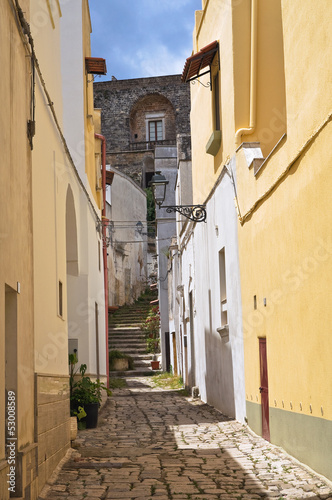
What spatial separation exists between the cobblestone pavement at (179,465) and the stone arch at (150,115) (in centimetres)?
3496

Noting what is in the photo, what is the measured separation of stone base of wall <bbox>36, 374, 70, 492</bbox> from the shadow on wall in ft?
12.5

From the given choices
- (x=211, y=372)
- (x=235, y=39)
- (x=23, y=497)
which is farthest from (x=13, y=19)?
(x=211, y=372)

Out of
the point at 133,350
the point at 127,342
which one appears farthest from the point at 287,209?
the point at 127,342

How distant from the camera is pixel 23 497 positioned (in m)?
5.77

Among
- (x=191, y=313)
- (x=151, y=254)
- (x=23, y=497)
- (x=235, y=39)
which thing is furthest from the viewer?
(x=151, y=254)

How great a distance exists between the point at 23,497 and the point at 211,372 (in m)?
9.05

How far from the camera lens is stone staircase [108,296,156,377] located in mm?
25234

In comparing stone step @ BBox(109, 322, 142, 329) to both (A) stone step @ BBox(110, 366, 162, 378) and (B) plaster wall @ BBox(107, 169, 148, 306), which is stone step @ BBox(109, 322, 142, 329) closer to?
(B) plaster wall @ BBox(107, 169, 148, 306)

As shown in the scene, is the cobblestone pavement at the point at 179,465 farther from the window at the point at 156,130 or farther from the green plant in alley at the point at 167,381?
the window at the point at 156,130

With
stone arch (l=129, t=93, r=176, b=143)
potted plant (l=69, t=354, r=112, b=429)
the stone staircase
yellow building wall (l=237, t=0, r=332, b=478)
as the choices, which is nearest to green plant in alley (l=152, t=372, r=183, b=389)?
the stone staircase

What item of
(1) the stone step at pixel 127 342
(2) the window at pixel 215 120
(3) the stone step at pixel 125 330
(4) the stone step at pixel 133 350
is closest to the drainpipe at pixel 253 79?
(2) the window at pixel 215 120

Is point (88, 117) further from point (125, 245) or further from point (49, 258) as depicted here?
point (125, 245)

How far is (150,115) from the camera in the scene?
4641 cm

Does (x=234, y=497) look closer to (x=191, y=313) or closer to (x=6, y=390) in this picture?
(x=6, y=390)
